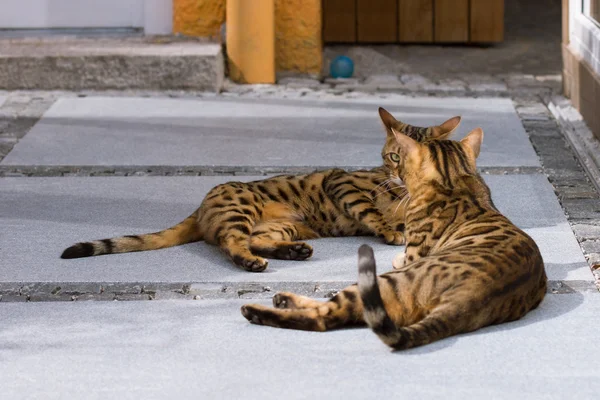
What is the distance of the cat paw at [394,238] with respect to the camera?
18.0ft

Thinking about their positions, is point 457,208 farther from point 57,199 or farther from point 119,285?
point 57,199

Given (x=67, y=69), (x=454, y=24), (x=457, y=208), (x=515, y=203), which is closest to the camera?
(x=457, y=208)

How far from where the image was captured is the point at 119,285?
16.2ft

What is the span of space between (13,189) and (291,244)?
7.13ft

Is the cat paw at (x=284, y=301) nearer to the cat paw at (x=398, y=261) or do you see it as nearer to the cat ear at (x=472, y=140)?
the cat paw at (x=398, y=261)

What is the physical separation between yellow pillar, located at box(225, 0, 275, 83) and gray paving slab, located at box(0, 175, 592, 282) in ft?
9.53

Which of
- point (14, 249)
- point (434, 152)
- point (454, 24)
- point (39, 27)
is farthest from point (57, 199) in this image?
point (454, 24)

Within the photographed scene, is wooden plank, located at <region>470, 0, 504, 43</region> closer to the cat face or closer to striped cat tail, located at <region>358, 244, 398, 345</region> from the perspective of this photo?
the cat face

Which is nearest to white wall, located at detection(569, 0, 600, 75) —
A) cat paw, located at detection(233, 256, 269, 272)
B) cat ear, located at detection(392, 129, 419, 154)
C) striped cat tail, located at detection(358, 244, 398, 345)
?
cat ear, located at detection(392, 129, 419, 154)

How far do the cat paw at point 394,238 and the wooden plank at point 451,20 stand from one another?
19.7 feet

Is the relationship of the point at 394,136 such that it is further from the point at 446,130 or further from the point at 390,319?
the point at 390,319

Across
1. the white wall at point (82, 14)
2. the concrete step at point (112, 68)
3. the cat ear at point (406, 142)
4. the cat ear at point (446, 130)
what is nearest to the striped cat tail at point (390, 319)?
the cat ear at point (406, 142)

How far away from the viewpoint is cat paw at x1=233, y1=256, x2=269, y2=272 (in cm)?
507

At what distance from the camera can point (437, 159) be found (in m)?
4.85
